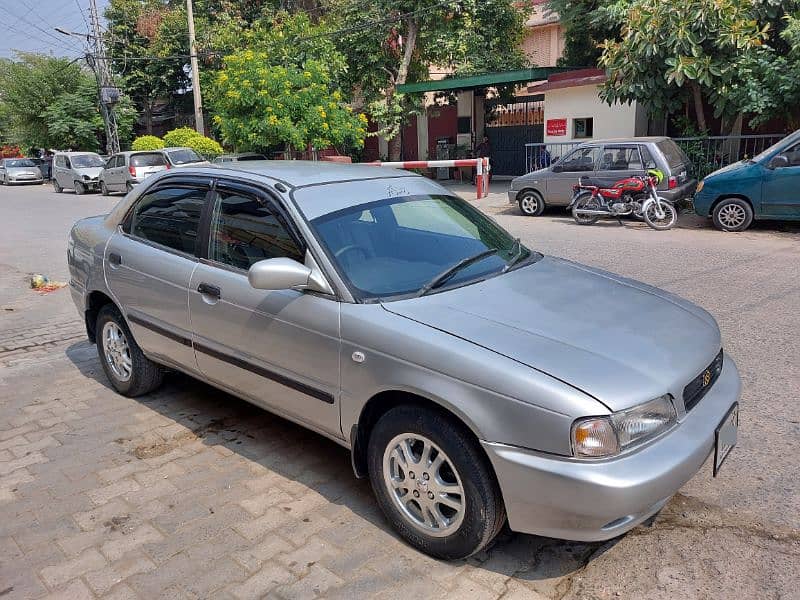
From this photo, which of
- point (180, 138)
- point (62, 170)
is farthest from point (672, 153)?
point (62, 170)

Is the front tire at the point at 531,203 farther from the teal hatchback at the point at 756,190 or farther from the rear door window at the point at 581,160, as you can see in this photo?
the teal hatchback at the point at 756,190

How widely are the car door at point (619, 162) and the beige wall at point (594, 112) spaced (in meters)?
5.01

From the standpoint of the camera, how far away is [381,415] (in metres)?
3.13

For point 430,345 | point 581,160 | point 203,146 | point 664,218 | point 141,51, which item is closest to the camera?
point 430,345

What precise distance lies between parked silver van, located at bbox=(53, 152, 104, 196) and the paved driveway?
22873mm

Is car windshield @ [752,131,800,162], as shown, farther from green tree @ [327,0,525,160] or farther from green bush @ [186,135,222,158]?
green bush @ [186,135,222,158]

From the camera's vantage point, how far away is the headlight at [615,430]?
2502 mm

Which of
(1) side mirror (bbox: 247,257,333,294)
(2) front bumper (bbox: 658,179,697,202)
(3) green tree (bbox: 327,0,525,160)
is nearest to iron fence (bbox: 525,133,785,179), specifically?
(2) front bumper (bbox: 658,179,697,202)

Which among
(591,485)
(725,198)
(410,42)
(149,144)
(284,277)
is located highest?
(410,42)

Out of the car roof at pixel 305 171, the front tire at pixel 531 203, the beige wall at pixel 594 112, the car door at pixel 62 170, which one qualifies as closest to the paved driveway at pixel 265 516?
the car roof at pixel 305 171

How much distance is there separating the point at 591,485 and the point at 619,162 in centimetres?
1137

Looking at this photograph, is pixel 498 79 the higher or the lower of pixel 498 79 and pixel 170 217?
the higher

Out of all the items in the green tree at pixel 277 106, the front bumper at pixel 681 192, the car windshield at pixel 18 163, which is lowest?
the front bumper at pixel 681 192

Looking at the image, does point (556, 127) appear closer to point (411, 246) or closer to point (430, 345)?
point (411, 246)
